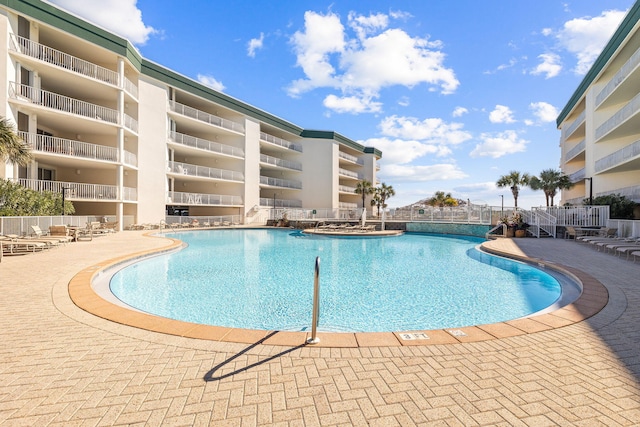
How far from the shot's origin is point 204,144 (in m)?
25.6

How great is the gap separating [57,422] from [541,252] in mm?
12699

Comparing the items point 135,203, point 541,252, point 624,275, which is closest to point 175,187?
point 135,203

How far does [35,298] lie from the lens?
4785 mm

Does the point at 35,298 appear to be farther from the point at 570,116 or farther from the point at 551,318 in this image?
the point at 570,116

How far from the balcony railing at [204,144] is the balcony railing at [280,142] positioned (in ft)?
11.9

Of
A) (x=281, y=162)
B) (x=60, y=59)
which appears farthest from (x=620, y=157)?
(x=60, y=59)

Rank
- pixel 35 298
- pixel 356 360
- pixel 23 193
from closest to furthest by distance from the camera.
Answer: pixel 356 360, pixel 35 298, pixel 23 193

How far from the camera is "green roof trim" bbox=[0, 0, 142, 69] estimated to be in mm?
14695

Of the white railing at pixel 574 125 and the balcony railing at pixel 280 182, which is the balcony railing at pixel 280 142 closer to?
the balcony railing at pixel 280 182

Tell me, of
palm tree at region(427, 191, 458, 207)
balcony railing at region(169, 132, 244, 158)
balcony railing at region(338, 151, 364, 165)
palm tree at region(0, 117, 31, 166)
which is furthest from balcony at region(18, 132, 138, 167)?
palm tree at region(427, 191, 458, 207)

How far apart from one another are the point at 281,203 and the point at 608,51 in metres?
28.2

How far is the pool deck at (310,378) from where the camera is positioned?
209cm

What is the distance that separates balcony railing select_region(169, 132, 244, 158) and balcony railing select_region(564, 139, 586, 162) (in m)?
29.1

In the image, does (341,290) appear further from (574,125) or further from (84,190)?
(574,125)
